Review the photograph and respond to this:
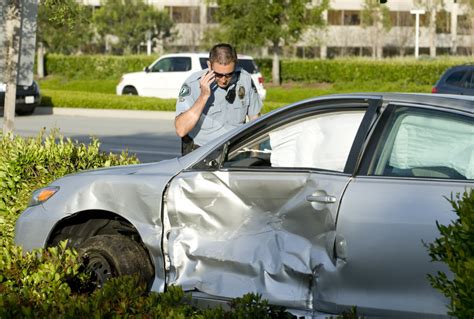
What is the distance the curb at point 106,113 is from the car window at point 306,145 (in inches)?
898

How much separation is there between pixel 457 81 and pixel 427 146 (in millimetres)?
18994

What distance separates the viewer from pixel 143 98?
32875 millimetres

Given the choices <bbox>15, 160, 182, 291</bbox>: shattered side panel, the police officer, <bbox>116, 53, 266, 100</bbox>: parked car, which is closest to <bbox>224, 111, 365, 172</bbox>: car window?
<bbox>15, 160, 182, 291</bbox>: shattered side panel

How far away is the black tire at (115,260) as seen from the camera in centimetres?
680

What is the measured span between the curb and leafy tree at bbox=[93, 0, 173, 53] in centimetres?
2692

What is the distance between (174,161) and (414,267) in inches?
70.0

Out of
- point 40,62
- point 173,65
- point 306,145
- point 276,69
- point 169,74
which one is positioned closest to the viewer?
point 306,145

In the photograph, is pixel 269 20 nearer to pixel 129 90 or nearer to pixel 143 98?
pixel 129 90

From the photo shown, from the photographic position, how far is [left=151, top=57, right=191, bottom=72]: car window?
119 ft

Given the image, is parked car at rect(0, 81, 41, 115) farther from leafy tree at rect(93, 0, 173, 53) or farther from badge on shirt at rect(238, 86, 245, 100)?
leafy tree at rect(93, 0, 173, 53)

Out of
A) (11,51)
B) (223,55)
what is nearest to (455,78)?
(11,51)

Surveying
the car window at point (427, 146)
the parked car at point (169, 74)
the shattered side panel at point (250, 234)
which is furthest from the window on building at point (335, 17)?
the car window at point (427, 146)

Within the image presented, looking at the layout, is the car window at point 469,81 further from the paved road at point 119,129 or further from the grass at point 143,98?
the paved road at point 119,129

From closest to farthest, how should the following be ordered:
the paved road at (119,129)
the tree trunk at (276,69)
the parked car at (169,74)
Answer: the paved road at (119,129) → the parked car at (169,74) → the tree trunk at (276,69)
